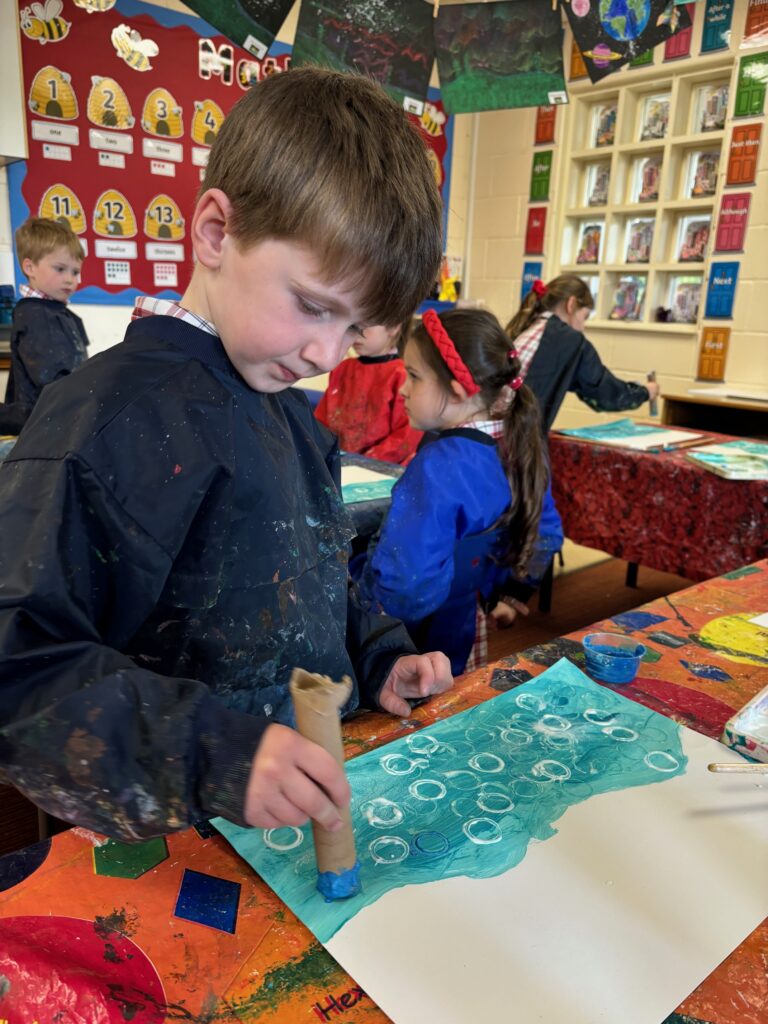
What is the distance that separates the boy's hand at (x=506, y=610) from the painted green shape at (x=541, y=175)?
12.1 feet

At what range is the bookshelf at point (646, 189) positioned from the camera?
393 cm

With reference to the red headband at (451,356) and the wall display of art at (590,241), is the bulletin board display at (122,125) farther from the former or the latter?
the red headband at (451,356)

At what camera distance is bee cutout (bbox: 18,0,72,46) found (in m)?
3.07

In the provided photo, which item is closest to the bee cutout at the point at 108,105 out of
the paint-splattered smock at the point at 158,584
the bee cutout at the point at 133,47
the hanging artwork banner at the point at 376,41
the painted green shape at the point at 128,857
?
the bee cutout at the point at 133,47

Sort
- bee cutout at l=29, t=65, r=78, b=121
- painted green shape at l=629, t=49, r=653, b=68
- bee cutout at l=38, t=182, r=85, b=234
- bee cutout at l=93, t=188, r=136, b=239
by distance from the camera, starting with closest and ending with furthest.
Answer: bee cutout at l=29, t=65, r=78, b=121
bee cutout at l=38, t=182, r=85, b=234
bee cutout at l=93, t=188, r=136, b=239
painted green shape at l=629, t=49, r=653, b=68

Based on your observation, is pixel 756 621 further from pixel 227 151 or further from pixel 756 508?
pixel 756 508

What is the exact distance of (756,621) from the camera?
1.08 m

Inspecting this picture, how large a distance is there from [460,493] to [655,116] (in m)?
3.74

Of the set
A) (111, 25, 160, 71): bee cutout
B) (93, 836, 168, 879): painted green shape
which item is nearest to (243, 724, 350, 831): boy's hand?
Result: (93, 836, 168, 879): painted green shape

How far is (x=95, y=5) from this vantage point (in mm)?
3201

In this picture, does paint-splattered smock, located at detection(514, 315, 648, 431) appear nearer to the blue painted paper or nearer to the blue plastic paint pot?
the blue plastic paint pot

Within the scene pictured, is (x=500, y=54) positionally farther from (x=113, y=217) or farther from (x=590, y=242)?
(x=590, y=242)

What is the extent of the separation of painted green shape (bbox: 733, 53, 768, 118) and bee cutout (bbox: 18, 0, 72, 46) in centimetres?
312

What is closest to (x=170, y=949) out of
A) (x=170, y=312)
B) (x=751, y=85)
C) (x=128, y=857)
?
(x=128, y=857)
